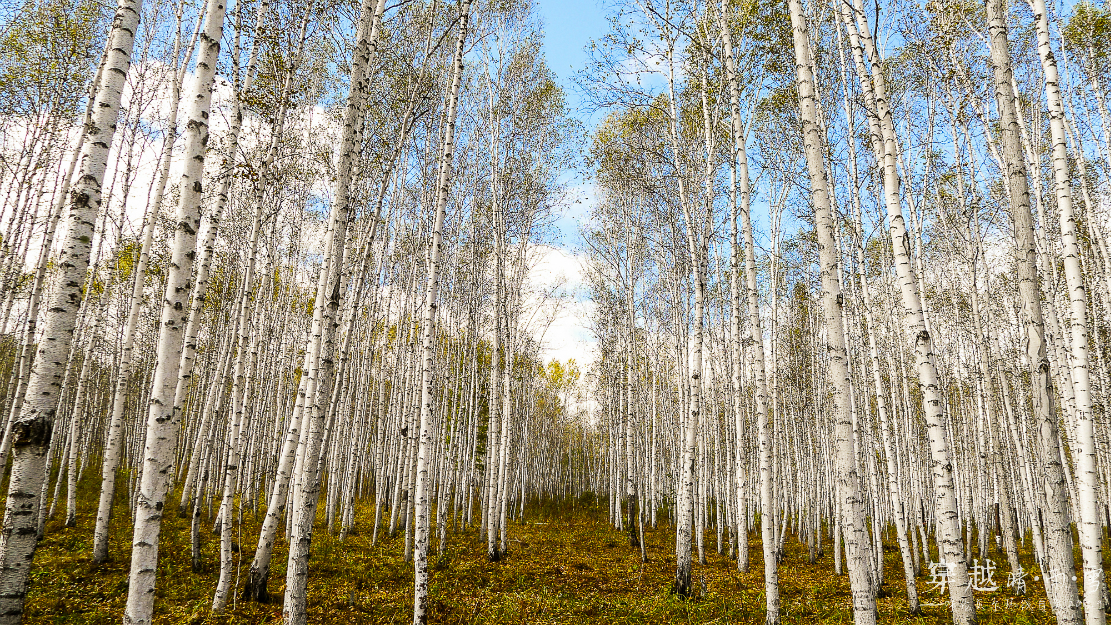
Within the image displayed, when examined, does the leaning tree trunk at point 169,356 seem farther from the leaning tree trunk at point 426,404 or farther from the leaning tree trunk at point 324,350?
the leaning tree trunk at point 426,404

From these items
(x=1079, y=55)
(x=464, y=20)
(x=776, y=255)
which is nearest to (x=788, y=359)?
(x=776, y=255)

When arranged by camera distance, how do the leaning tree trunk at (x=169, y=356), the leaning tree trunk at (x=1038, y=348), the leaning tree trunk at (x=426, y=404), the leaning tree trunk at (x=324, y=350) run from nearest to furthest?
the leaning tree trunk at (x=169, y=356), the leaning tree trunk at (x=1038, y=348), the leaning tree trunk at (x=324, y=350), the leaning tree trunk at (x=426, y=404)

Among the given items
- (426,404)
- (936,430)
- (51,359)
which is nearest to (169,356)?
(51,359)

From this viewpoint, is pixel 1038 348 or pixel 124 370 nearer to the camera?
pixel 1038 348

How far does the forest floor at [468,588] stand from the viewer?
23.4 ft

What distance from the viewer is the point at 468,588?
9148mm

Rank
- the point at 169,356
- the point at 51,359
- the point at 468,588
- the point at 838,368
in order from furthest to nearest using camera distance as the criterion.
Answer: the point at 468,588 → the point at 838,368 → the point at 169,356 → the point at 51,359

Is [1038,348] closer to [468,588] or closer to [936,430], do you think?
[936,430]

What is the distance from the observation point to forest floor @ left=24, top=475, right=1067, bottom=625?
281 inches

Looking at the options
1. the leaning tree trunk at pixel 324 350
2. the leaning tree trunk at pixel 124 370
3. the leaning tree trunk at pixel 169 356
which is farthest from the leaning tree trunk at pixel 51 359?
the leaning tree trunk at pixel 124 370

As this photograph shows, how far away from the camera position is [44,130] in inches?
372

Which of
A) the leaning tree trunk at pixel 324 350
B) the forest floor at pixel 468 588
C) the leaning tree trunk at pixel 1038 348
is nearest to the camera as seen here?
the leaning tree trunk at pixel 1038 348

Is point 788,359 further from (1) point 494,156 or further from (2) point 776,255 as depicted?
(1) point 494,156

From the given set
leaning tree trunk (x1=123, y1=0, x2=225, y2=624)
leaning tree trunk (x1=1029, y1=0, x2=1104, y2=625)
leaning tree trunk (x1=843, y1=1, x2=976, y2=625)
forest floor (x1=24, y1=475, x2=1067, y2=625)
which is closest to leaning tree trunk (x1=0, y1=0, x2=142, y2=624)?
leaning tree trunk (x1=123, y1=0, x2=225, y2=624)
